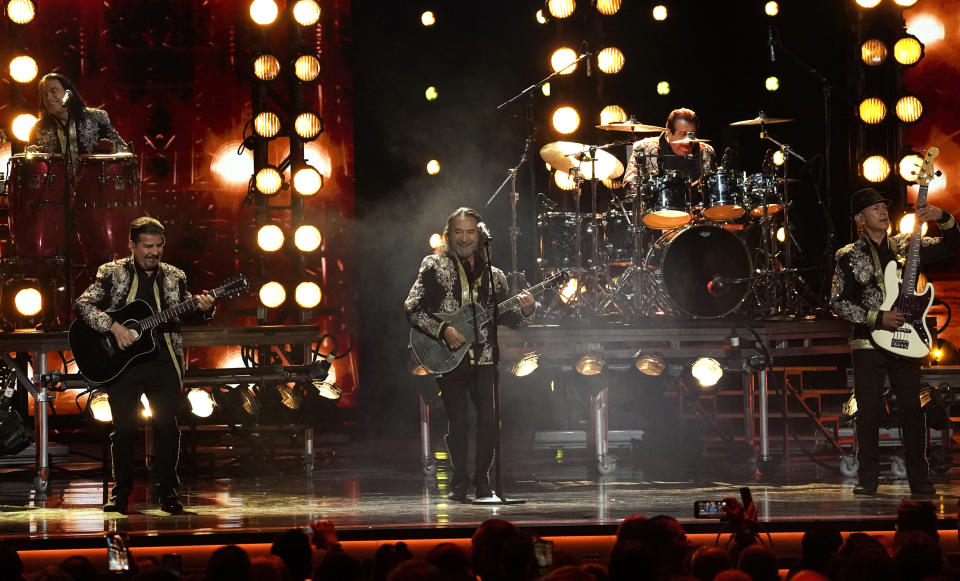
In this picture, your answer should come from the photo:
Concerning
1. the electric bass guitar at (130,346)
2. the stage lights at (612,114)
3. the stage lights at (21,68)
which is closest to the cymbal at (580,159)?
the stage lights at (612,114)

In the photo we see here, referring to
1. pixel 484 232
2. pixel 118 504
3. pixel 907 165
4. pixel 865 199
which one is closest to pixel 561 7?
pixel 907 165

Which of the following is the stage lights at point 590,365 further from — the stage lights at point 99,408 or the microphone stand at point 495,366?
the stage lights at point 99,408

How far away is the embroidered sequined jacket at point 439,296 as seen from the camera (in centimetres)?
684

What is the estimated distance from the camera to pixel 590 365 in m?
8.82

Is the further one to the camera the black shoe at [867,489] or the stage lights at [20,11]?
the stage lights at [20,11]

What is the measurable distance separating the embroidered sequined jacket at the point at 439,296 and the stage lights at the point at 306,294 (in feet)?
11.3

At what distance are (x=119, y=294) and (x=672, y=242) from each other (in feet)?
15.8

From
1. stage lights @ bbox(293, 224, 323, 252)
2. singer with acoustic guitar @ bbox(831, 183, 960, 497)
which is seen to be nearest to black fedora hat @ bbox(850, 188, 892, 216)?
singer with acoustic guitar @ bbox(831, 183, 960, 497)

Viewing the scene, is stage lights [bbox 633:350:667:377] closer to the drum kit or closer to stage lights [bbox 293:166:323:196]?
stage lights [bbox 293:166:323:196]

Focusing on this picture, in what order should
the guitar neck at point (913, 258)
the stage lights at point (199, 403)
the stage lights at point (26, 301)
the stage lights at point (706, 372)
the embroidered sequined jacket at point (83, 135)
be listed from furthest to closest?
the embroidered sequined jacket at point (83, 135)
the stage lights at point (26, 301)
the stage lights at point (199, 403)
the stage lights at point (706, 372)
the guitar neck at point (913, 258)

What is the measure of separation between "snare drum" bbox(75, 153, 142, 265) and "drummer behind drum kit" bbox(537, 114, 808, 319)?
352cm

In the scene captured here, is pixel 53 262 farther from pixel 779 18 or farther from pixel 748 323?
pixel 779 18

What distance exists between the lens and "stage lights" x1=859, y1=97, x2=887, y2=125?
10094 mm

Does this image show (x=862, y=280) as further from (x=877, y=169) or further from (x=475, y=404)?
(x=877, y=169)
